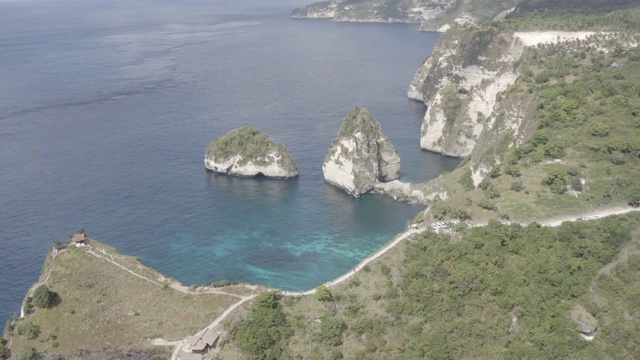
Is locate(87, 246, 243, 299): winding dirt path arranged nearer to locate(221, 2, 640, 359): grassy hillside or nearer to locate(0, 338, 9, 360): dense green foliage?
locate(221, 2, 640, 359): grassy hillside

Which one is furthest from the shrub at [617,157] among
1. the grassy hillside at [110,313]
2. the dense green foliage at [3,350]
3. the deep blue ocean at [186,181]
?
the dense green foliage at [3,350]

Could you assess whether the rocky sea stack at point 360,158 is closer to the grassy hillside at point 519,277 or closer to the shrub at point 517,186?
the grassy hillside at point 519,277

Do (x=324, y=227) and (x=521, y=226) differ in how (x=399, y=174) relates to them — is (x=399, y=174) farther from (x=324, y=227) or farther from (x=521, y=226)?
(x=521, y=226)

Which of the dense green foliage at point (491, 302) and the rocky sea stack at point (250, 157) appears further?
the rocky sea stack at point (250, 157)

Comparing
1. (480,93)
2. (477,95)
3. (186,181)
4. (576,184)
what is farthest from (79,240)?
(480,93)

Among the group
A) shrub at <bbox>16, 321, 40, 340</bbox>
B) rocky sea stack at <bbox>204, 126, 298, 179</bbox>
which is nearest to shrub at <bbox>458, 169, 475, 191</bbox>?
rocky sea stack at <bbox>204, 126, 298, 179</bbox>

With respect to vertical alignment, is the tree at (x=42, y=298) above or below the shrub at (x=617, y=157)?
below

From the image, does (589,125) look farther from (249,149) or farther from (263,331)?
(249,149)
